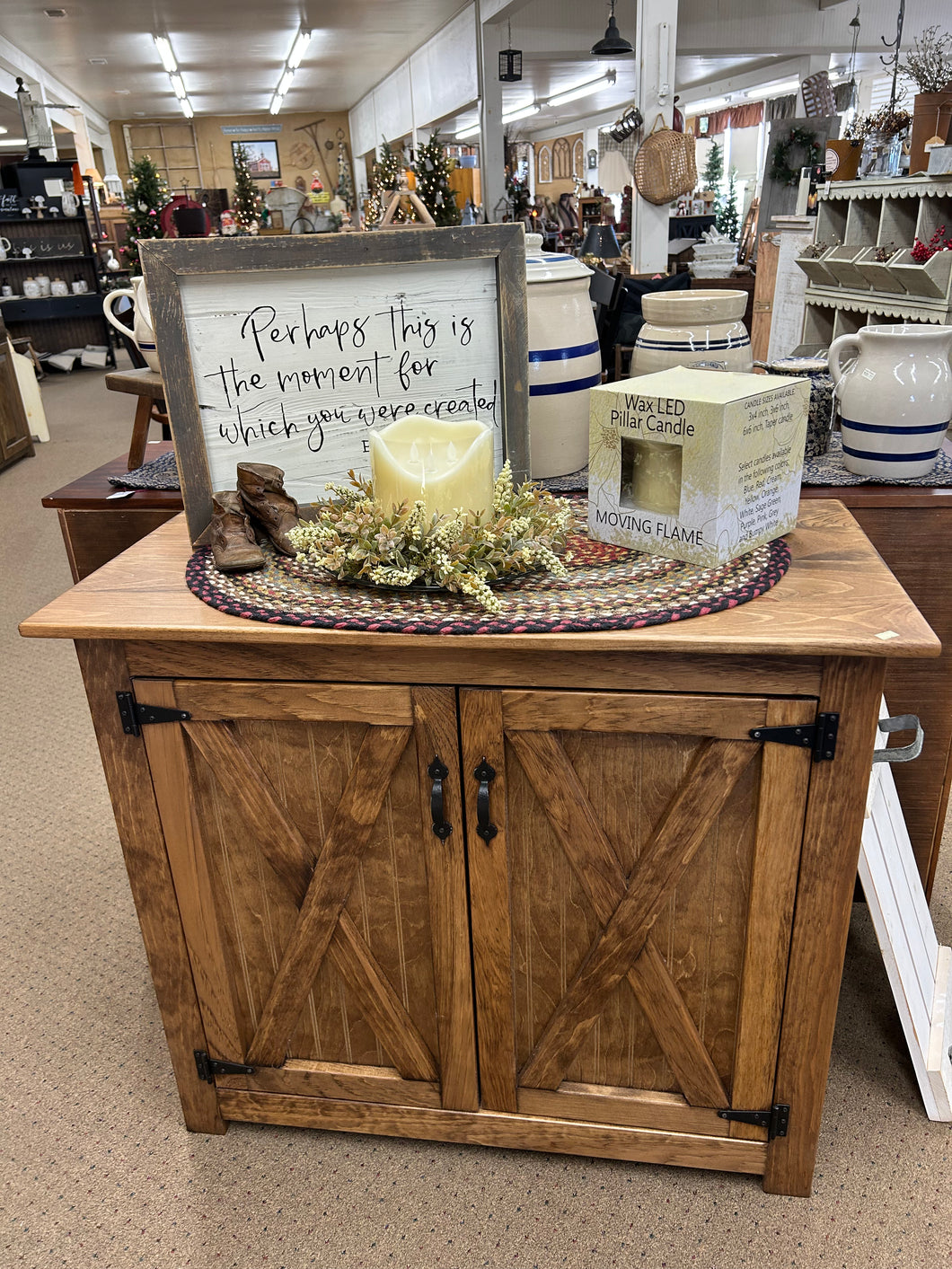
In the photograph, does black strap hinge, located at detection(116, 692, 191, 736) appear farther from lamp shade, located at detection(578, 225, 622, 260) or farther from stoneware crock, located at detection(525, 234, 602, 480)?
lamp shade, located at detection(578, 225, 622, 260)

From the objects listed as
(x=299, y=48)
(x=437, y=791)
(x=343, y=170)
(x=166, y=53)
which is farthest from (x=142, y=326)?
(x=343, y=170)

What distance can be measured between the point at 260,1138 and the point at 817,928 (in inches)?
36.9

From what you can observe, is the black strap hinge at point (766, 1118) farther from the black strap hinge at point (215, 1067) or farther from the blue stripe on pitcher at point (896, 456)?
the blue stripe on pitcher at point (896, 456)

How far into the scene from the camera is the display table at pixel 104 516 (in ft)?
5.29

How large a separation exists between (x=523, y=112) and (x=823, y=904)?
64.6ft

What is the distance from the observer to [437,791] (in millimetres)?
1144

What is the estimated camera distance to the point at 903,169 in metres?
4.24

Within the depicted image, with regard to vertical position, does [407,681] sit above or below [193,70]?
below

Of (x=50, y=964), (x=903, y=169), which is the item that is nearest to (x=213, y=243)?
(x=50, y=964)

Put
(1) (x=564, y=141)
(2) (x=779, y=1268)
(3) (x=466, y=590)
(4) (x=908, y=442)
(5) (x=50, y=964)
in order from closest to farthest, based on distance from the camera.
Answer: (3) (x=466, y=590), (2) (x=779, y=1268), (4) (x=908, y=442), (5) (x=50, y=964), (1) (x=564, y=141)

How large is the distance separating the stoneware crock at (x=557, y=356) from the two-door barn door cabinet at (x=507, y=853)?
0.37m

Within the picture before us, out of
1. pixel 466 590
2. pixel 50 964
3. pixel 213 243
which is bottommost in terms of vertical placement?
pixel 50 964

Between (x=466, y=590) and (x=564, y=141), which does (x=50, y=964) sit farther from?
(x=564, y=141)

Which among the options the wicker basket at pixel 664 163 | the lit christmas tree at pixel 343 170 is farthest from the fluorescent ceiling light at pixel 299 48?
the wicker basket at pixel 664 163
